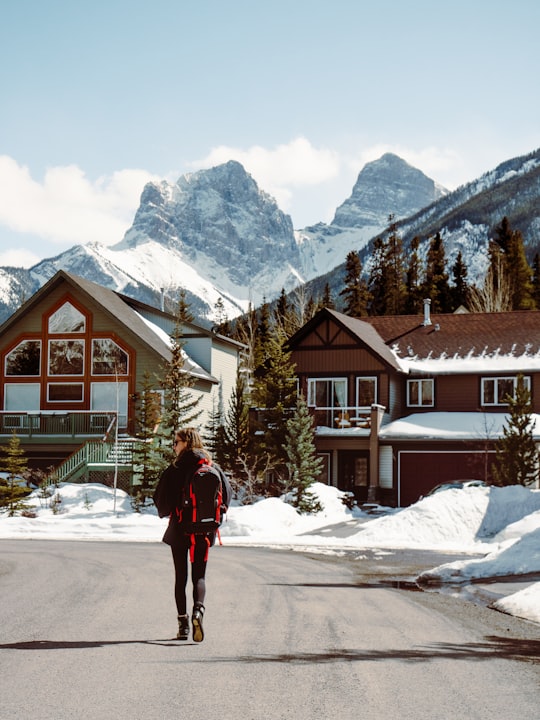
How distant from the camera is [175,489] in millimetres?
8906

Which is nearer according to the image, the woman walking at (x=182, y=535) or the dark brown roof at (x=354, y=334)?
the woman walking at (x=182, y=535)

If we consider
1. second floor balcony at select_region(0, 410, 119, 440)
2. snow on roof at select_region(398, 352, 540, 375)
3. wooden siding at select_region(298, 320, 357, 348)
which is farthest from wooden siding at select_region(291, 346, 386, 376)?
second floor balcony at select_region(0, 410, 119, 440)

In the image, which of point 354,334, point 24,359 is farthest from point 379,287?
point 24,359

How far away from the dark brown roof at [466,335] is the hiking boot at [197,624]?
35.6 metres

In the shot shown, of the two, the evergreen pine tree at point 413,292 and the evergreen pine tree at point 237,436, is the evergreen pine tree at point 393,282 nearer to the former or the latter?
the evergreen pine tree at point 413,292

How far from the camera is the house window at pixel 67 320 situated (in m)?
41.4

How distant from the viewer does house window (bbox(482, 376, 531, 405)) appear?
41312mm

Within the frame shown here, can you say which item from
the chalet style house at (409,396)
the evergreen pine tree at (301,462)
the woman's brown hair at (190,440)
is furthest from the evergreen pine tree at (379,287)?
the woman's brown hair at (190,440)

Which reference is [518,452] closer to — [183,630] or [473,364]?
[473,364]

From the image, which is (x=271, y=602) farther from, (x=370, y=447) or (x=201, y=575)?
(x=370, y=447)

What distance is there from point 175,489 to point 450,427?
31874 millimetres

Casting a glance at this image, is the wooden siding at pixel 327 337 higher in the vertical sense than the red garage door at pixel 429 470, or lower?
higher

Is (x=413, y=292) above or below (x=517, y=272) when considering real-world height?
below

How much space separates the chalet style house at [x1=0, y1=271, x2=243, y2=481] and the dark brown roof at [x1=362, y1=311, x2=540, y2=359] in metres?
10.1
